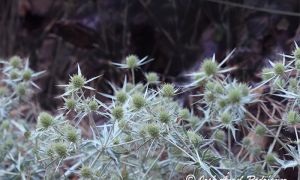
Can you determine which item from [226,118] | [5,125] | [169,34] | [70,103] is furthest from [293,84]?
[169,34]

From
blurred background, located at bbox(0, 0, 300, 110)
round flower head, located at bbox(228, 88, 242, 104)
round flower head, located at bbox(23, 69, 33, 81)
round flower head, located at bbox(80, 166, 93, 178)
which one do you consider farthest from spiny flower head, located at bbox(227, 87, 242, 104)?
blurred background, located at bbox(0, 0, 300, 110)

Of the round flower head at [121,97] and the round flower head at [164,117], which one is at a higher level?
the round flower head at [121,97]

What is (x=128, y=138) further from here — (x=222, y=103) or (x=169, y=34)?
(x=169, y=34)

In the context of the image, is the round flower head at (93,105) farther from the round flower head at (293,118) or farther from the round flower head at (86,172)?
the round flower head at (293,118)

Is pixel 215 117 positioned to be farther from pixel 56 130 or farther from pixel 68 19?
pixel 68 19

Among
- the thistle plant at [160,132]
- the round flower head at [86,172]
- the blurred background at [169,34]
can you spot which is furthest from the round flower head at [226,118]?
the blurred background at [169,34]

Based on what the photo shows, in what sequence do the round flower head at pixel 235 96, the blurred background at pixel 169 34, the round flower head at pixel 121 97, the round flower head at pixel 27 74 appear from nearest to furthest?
1. the round flower head at pixel 235 96
2. the round flower head at pixel 121 97
3. the round flower head at pixel 27 74
4. the blurred background at pixel 169 34
